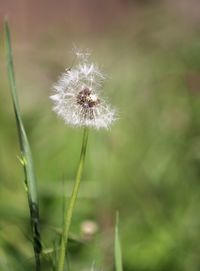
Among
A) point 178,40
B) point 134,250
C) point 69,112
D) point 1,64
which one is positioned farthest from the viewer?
point 1,64

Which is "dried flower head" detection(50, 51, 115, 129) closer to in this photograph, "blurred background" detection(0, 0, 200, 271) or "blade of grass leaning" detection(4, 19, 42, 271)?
"blade of grass leaning" detection(4, 19, 42, 271)

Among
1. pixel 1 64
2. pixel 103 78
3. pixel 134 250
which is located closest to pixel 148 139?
pixel 134 250

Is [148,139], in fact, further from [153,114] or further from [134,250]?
[134,250]

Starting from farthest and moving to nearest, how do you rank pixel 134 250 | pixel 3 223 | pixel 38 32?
pixel 38 32 → pixel 134 250 → pixel 3 223

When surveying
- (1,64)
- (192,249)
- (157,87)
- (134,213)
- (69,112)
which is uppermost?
(1,64)

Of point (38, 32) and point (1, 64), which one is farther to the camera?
point (38, 32)

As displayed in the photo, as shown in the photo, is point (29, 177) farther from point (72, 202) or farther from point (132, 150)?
point (132, 150)

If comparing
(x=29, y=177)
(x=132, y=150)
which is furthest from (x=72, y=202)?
(x=132, y=150)

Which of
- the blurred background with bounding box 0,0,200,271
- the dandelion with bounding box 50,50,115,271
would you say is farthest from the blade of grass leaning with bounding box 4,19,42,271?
the blurred background with bounding box 0,0,200,271
